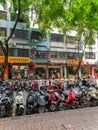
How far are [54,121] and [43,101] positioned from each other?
83.5 inches

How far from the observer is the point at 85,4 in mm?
15188

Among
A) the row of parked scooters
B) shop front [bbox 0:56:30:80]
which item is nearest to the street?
the row of parked scooters

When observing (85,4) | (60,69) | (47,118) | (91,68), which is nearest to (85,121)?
(47,118)

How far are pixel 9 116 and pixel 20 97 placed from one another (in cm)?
90

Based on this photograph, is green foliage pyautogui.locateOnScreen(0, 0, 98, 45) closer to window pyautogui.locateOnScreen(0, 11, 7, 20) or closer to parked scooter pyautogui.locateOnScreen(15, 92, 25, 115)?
parked scooter pyautogui.locateOnScreen(15, 92, 25, 115)

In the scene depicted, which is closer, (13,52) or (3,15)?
(3,15)

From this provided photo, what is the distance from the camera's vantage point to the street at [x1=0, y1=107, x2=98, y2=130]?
949cm

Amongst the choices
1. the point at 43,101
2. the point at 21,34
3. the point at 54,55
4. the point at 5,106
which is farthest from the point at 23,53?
the point at 5,106

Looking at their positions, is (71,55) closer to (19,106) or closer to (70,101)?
(70,101)

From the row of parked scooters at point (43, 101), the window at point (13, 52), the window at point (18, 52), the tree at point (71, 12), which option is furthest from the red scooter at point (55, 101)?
the window at point (18, 52)

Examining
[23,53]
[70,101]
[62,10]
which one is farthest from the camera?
[23,53]

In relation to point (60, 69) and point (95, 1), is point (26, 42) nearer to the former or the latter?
point (60, 69)

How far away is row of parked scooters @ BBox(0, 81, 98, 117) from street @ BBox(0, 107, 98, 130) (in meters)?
0.51

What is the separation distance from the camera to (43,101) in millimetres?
12578
